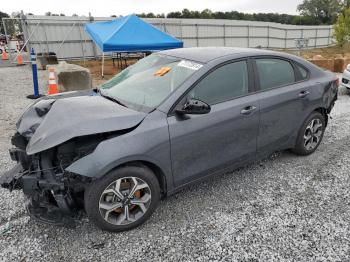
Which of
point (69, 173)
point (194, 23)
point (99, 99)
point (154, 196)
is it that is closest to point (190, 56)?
point (99, 99)

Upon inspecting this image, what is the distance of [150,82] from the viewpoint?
3.28m

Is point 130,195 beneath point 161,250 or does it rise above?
above

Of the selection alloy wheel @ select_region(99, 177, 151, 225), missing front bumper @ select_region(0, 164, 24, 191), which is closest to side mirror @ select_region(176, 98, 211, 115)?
alloy wheel @ select_region(99, 177, 151, 225)

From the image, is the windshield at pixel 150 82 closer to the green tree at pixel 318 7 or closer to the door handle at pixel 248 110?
the door handle at pixel 248 110

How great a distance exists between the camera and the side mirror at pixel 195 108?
9.11ft

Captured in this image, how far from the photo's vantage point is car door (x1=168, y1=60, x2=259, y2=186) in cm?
289

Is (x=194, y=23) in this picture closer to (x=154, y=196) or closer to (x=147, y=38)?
(x=147, y=38)

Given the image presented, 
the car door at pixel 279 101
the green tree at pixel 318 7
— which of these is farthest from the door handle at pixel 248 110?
the green tree at pixel 318 7

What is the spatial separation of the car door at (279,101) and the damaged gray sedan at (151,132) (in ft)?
0.05

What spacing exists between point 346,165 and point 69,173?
11.9 ft

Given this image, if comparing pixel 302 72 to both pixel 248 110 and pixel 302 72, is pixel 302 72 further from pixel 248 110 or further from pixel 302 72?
pixel 248 110

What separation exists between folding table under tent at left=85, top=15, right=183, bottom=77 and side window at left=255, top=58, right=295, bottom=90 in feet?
24.9

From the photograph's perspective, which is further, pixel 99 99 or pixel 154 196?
pixel 99 99

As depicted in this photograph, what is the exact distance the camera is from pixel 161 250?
2578 millimetres
